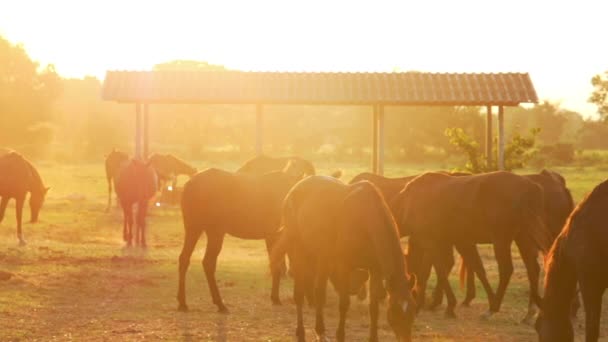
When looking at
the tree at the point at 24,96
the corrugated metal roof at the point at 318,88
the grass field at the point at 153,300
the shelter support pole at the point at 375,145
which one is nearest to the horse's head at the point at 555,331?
the grass field at the point at 153,300

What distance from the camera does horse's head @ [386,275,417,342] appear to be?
8945mm

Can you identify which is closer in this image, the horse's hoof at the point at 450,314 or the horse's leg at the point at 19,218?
the horse's hoof at the point at 450,314

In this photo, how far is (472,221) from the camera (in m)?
13.7

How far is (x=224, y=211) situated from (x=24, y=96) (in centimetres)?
5445

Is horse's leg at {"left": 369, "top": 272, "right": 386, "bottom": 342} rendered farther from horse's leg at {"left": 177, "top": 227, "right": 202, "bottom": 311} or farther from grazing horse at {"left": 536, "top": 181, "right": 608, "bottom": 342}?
horse's leg at {"left": 177, "top": 227, "right": 202, "bottom": 311}

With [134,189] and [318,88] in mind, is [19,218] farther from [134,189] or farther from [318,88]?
[318,88]

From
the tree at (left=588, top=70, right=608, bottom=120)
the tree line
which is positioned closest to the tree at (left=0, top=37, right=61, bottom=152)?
the tree line

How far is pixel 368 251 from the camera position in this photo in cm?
1023

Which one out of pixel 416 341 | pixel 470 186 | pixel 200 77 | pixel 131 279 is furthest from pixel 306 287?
pixel 200 77

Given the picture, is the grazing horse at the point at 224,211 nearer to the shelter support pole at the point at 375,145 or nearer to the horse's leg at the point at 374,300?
the horse's leg at the point at 374,300

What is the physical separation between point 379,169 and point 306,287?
12849 mm

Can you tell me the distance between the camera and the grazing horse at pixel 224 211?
44.2 ft

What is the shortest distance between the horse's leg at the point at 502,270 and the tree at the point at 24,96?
5473cm

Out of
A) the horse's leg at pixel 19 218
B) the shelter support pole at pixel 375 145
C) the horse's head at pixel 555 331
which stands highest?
the shelter support pole at pixel 375 145
